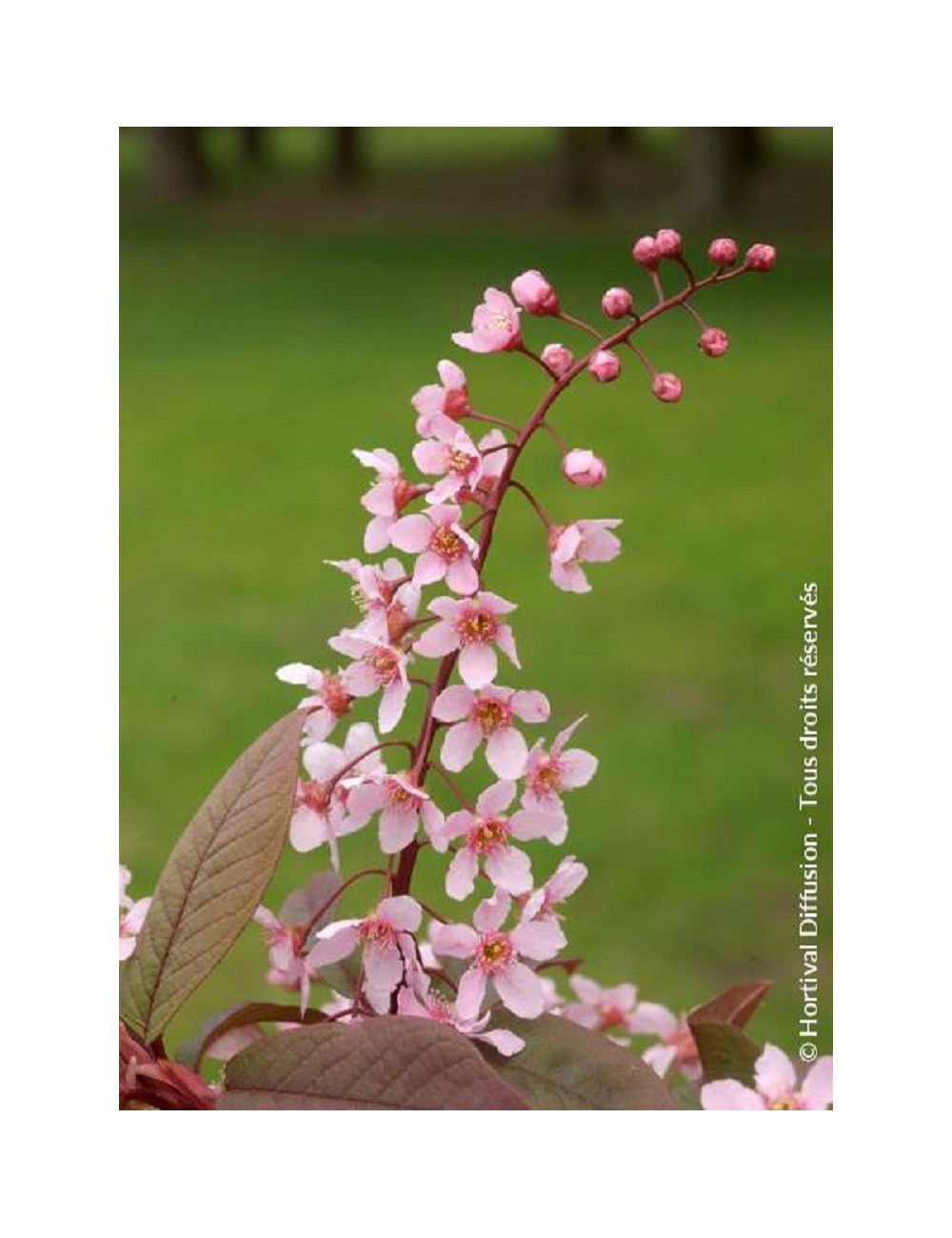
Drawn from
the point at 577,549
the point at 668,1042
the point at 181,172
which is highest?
the point at 181,172

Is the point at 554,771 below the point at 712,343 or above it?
below

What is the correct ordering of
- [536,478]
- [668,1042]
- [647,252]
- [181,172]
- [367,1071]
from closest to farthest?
[367,1071] < [647,252] < [668,1042] < [536,478] < [181,172]

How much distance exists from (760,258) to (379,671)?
24cm

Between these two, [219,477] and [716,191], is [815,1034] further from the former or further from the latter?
[219,477]

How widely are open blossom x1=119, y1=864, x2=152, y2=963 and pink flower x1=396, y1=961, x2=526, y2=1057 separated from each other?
12 cm

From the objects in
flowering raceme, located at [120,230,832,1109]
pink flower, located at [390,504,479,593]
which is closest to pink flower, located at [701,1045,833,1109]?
flowering raceme, located at [120,230,832,1109]

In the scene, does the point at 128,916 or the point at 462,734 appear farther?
the point at 128,916

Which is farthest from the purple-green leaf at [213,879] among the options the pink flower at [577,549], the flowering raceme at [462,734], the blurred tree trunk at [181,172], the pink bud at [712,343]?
the blurred tree trunk at [181,172]

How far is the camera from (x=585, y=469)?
2.48 ft

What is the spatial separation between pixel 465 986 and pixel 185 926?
0.12m

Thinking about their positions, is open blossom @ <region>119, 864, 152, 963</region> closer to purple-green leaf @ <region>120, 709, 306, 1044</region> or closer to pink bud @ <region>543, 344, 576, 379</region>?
purple-green leaf @ <region>120, 709, 306, 1044</region>

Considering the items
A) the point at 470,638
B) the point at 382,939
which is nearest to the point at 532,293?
the point at 470,638

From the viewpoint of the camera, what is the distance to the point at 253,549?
4301 mm

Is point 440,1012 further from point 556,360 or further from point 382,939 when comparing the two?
point 556,360
